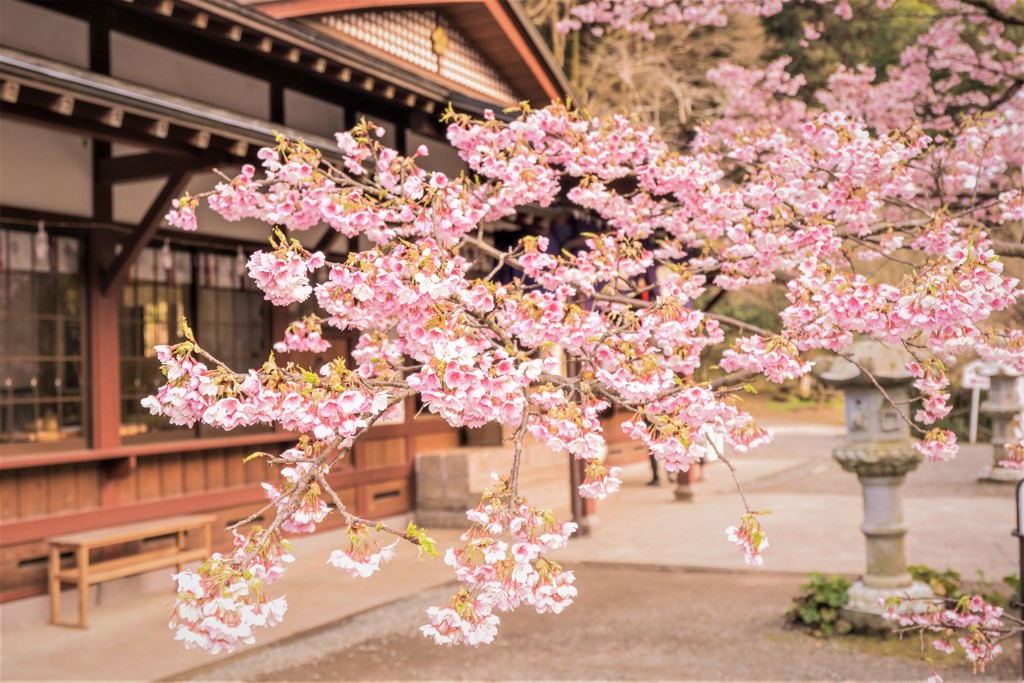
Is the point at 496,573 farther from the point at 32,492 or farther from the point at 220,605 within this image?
the point at 32,492

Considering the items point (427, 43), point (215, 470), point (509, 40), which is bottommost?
point (215, 470)

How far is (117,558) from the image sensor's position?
8820mm

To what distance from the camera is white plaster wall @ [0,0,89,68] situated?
7520mm

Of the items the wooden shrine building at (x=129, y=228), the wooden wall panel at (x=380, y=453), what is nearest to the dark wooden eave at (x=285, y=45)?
the wooden shrine building at (x=129, y=228)

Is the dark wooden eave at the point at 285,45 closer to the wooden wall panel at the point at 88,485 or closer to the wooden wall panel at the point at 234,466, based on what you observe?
the wooden wall panel at the point at 88,485

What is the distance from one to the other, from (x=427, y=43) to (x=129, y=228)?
535 centimetres

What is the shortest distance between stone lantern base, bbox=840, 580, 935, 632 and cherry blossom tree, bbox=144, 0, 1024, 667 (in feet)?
8.63

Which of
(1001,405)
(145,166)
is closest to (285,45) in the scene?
(145,166)

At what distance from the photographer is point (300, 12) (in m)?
10.3

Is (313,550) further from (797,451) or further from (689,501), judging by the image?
(797,451)

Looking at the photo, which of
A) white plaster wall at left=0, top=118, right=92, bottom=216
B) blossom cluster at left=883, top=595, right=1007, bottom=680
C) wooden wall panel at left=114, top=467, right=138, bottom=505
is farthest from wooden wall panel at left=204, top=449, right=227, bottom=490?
blossom cluster at left=883, top=595, right=1007, bottom=680

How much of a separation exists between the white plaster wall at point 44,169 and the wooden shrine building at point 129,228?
0.02 meters

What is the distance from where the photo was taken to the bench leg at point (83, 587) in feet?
25.4

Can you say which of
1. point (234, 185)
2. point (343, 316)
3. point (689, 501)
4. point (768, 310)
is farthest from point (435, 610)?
point (768, 310)
